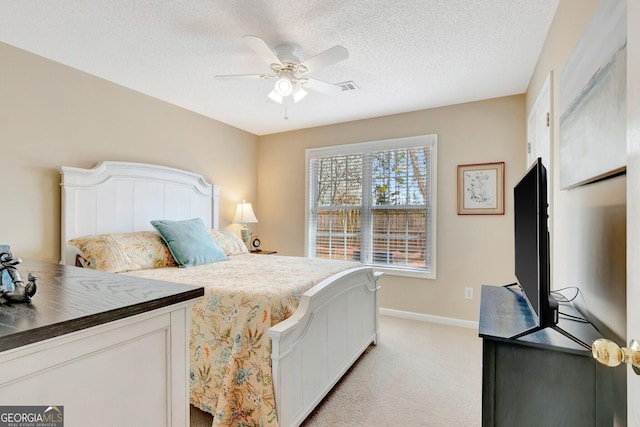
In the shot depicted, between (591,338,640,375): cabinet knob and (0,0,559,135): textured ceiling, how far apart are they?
190 cm

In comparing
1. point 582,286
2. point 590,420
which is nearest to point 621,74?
point 582,286

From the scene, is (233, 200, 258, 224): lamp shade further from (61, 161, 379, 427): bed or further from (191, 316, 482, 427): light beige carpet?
(191, 316, 482, 427): light beige carpet

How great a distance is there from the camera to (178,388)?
938 mm

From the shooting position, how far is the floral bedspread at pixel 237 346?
1.60m

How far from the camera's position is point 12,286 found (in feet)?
2.82

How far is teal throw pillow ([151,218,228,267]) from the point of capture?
8.69 ft

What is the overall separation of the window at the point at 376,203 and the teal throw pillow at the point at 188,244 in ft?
5.53

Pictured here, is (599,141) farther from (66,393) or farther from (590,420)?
(66,393)

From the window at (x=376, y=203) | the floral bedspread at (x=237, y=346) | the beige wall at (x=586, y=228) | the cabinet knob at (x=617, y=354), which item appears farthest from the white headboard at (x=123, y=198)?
the beige wall at (x=586, y=228)

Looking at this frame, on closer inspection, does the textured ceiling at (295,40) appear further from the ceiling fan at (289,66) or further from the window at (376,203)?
the window at (376,203)

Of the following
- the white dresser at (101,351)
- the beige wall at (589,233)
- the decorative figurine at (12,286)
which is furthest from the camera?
the beige wall at (589,233)

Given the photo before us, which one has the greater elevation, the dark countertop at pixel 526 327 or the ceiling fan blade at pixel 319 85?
the ceiling fan blade at pixel 319 85

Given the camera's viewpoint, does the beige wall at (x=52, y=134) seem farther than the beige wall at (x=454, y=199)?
No

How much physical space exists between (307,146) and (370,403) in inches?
126
